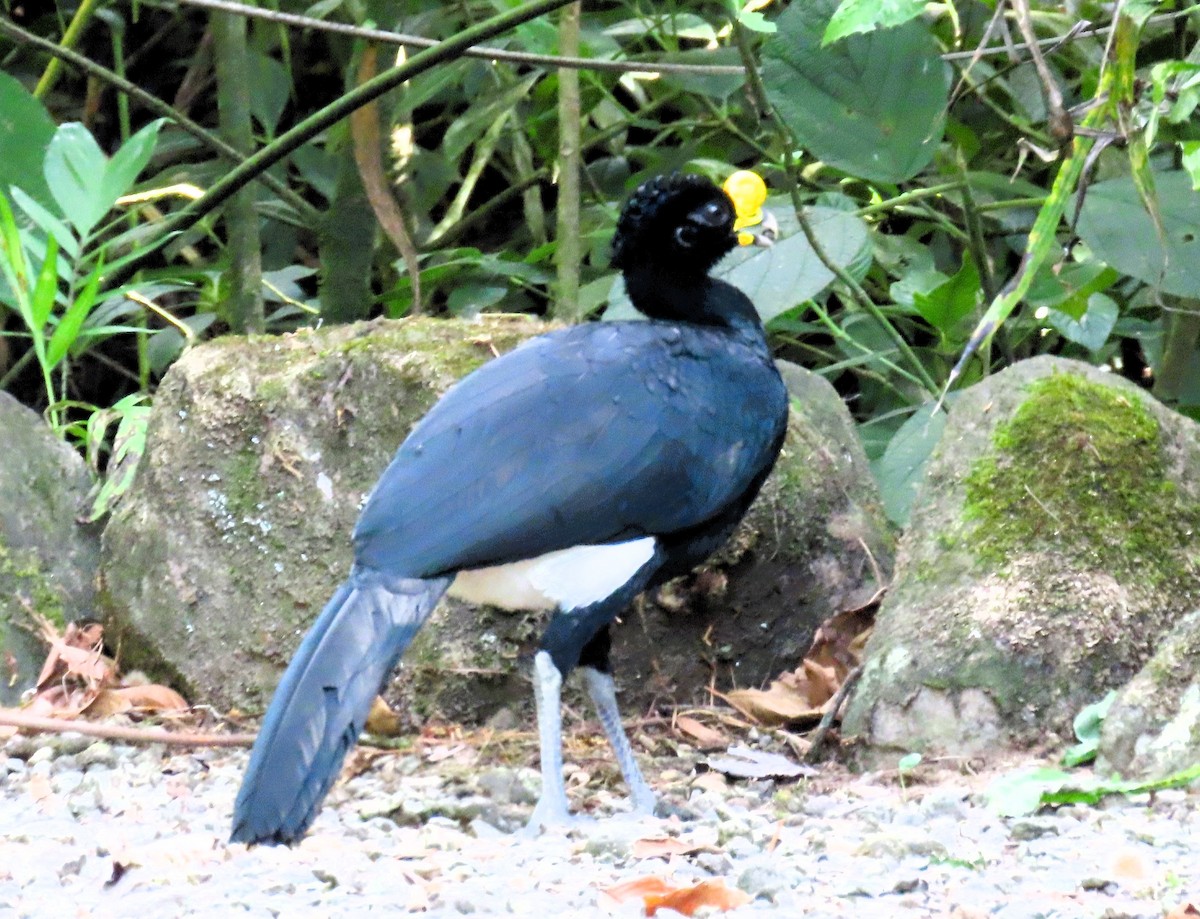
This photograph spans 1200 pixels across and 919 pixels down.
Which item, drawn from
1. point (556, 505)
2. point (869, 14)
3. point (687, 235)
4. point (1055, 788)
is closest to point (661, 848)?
point (1055, 788)

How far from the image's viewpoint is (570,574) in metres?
3.64

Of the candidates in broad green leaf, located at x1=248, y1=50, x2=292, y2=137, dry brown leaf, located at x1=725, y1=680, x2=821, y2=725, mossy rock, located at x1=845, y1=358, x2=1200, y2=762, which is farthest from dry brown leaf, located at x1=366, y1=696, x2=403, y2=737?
broad green leaf, located at x1=248, y1=50, x2=292, y2=137

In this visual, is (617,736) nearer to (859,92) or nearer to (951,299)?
(951,299)

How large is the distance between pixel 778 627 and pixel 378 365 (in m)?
1.24

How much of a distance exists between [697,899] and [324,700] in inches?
37.2

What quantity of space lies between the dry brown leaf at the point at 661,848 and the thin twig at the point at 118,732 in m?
1.34

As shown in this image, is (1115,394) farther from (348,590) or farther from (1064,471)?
(348,590)

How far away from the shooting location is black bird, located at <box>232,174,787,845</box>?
10.9 feet

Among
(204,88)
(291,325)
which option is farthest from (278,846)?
(204,88)

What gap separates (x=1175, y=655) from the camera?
338cm

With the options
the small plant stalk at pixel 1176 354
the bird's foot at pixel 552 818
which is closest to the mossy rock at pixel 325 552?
the bird's foot at pixel 552 818

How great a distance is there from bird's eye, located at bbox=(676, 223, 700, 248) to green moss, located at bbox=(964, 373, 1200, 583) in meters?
0.88

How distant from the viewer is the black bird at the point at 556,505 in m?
3.31

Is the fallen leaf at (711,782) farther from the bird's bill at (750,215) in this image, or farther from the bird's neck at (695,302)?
the bird's bill at (750,215)
